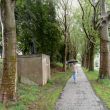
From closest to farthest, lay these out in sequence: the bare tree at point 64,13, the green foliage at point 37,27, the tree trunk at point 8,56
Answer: the tree trunk at point 8,56, the green foliage at point 37,27, the bare tree at point 64,13

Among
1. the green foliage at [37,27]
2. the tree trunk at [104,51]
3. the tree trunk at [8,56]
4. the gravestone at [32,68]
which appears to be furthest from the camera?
the green foliage at [37,27]

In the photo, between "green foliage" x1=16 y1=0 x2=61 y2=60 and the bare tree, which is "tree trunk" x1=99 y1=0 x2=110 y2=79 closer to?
"green foliage" x1=16 y1=0 x2=61 y2=60

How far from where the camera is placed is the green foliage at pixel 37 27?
28547 mm

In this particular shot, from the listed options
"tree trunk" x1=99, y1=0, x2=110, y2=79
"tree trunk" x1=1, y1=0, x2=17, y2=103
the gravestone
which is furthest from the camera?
"tree trunk" x1=99, y1=0, x2=110, y2=79

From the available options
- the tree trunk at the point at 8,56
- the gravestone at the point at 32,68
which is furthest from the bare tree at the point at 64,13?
the tree trunk at the point at 8,56

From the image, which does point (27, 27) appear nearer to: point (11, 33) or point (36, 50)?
point (36, 50)

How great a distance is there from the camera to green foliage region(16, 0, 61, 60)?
2855 cm

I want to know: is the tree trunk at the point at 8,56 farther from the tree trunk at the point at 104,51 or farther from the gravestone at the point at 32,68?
the tree trunk at the point at 104,51

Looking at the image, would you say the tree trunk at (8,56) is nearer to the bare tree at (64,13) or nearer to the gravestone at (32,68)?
the gravestone at (32,68)

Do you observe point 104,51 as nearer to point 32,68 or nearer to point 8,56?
point 32,68

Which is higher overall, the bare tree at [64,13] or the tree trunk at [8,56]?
the bare tree at [64,13]

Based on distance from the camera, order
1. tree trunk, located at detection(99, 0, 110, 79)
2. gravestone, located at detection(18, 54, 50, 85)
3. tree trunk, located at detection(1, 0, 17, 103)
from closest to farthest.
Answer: tree trunk, located at detection(1, 0, 17, 103), gravestone, located at detection(18, 54, 50, 85), tree trunk, located at detection(99, 0, 110, 79)

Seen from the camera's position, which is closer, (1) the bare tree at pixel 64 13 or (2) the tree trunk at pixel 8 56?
(2) the tree trunk at pixel 8 56

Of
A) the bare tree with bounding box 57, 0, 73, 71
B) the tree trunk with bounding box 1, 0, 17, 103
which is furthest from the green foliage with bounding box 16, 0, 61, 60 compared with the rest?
the tree trunk with bounding box 1, 0, 17, 103
